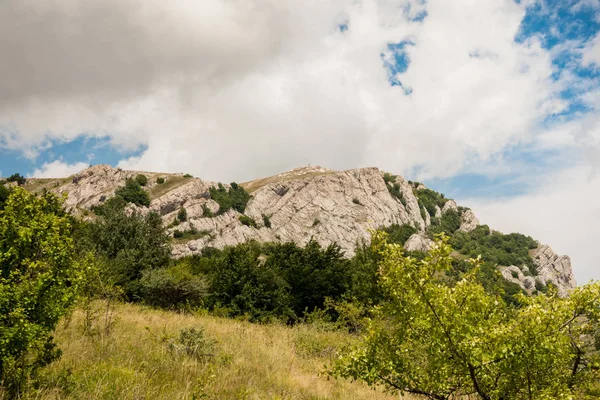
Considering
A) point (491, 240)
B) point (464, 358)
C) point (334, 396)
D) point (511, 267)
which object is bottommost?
point (334, 396)

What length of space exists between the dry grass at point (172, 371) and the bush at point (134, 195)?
462 feet

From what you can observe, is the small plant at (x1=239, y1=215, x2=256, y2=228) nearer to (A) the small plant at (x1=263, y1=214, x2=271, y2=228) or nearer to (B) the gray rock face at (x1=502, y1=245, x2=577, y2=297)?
(A) the small plant at (x1=263, y1=214, x2=271, y2=228)

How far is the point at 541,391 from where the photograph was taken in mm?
3961

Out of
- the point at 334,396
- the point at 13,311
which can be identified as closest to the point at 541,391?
the point at 334,396

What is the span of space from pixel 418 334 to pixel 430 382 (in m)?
0.60

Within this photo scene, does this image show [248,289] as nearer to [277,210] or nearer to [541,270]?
[277,210]

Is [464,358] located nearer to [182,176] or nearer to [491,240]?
[182,176]

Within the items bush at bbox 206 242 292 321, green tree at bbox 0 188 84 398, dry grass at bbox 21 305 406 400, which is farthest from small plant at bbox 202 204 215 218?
green tree at bbox 0 188 84 398

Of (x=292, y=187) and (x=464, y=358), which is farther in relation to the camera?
(x=292, y=187)

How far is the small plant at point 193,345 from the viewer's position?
838 centimetres

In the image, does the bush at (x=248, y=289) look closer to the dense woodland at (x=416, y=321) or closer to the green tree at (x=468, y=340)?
the dense woodland at (x=416, y=321)

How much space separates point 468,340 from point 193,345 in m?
7.11

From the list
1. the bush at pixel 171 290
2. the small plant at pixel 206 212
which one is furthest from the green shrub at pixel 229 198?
the bush at pixel 171 290

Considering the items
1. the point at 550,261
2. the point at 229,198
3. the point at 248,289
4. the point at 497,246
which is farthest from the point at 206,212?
the point at 550,261
